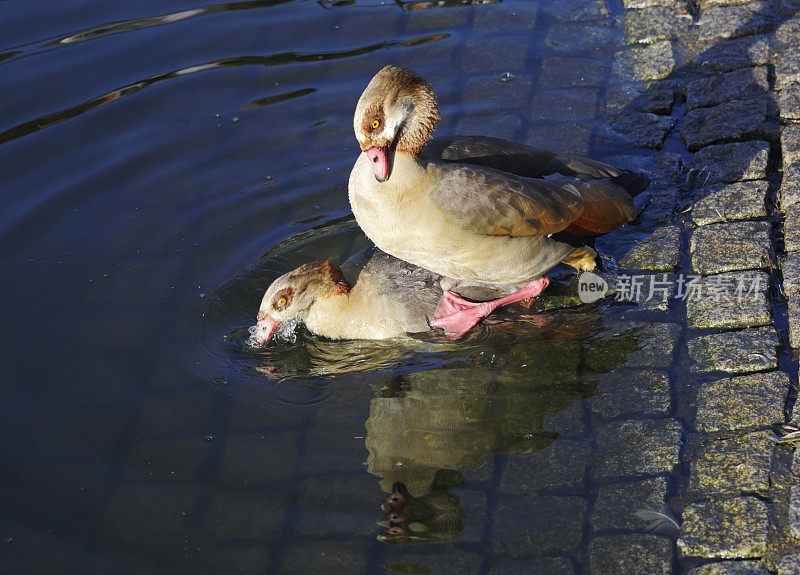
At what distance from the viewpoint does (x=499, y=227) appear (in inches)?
201

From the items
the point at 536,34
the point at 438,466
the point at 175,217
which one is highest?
the point at 536,34

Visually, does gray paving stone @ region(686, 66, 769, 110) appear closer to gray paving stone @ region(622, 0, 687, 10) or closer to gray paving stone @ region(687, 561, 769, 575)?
gray paving stone @ region(622, 0, 687, 10)

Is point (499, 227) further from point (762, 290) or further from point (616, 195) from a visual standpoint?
point (762, 290)

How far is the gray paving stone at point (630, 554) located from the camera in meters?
3.74

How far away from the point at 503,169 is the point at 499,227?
0.59 m

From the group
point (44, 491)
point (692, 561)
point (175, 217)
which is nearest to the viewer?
point (692, 561)

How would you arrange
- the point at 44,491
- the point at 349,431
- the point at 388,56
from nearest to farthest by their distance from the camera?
1. the point at 44,491
2. the point at 349,431
3. the point at 388,56

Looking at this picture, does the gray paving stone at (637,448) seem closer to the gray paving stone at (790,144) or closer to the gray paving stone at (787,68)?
the gray paving stone at (790,144)

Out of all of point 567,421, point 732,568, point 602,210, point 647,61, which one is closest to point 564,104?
point 647,61

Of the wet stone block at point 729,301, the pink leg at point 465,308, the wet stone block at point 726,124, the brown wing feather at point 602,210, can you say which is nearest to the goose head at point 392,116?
the pink leg at point 465,308

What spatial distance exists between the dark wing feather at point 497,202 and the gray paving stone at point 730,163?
160 centimetres

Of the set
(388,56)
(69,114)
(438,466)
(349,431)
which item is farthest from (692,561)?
(69,114)

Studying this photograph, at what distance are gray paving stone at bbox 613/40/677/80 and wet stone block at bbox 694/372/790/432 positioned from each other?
3796 mm

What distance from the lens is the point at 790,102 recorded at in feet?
21.7
